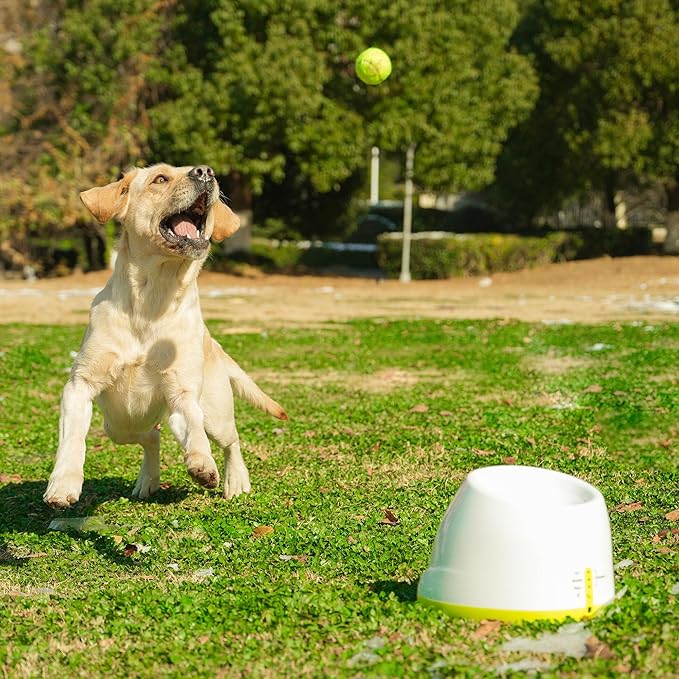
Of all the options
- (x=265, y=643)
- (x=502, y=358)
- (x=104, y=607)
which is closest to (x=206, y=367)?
(x=104, y=607)

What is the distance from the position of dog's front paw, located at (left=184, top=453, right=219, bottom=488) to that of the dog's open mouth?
1467 mm

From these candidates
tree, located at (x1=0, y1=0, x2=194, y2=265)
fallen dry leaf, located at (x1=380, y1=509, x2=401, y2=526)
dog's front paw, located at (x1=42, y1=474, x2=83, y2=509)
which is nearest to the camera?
dog's front paw, located at (x1=42, y1=474, x2=83, y2=509)

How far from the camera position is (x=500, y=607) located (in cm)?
442

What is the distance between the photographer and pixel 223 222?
7031 mm

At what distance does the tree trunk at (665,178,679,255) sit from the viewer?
36312mm

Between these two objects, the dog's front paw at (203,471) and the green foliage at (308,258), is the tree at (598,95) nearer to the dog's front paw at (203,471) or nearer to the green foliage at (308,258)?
the green foliage at (308,258)

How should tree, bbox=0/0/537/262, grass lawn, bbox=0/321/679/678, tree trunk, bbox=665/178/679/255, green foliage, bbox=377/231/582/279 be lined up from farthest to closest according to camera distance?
tree trunk, bbox=665/178/679/255, green foliage, bbox=377/231/582/279, tree, bbox=0/0/537/262, grass lawn, bbox=0/321/679/678

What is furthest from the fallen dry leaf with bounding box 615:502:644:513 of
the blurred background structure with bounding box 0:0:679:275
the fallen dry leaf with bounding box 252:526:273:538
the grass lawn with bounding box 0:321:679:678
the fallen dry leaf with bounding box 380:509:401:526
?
the blurred background structure with bounding box 0:0:679:275

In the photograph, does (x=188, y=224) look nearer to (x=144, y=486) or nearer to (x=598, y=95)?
(x=144, y=486)

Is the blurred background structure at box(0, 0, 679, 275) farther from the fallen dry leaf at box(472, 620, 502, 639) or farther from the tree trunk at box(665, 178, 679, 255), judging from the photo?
the fallen dry leaf at box(472, 620, 502, 639)

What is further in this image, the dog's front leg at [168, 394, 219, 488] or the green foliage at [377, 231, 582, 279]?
the green foliage at [377, 231, 582, 279]

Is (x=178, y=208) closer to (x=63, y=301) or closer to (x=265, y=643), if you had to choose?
(x=265, y=643)

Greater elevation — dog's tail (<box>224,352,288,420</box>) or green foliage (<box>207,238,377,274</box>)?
dog's tail (<box>224,352,288,420</box>)

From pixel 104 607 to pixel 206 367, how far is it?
2459 millimetres
